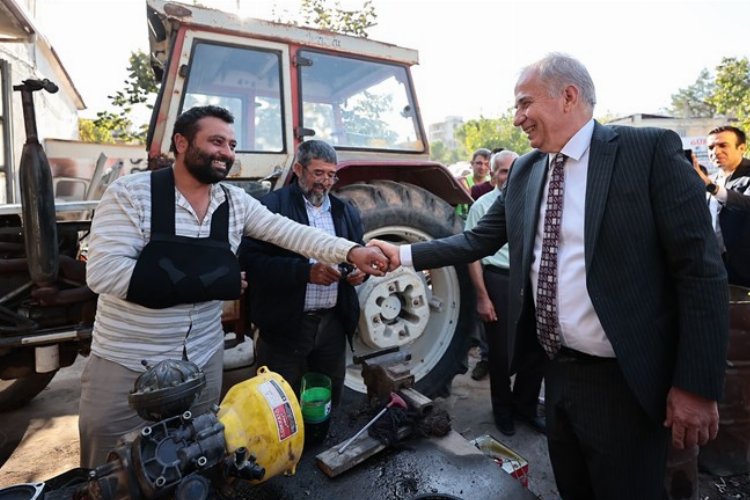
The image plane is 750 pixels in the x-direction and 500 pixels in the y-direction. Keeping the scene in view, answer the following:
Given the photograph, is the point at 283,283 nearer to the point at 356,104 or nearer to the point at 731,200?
the point at 356,104

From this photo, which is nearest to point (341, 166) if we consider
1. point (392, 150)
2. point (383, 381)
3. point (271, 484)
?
point (392, 150)

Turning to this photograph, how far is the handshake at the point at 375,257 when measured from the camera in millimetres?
2174

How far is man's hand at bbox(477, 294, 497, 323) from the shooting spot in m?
3.16

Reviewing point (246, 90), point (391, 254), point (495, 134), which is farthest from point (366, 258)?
point (495, 134)

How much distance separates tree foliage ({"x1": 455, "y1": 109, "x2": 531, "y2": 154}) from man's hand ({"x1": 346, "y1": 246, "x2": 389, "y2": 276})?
95.5 ft

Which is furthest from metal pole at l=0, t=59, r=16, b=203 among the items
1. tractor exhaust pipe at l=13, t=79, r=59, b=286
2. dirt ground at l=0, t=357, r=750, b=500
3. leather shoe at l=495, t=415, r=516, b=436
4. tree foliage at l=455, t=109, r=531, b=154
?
tree foliage at l=455, t=109, r=531, b=154

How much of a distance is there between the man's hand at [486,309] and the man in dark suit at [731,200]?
1.72 m

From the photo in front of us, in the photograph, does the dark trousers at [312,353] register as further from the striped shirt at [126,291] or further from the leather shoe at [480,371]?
the leather shoe at [480,371]

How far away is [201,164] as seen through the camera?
5.90 feet

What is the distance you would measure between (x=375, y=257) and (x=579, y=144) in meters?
1.02

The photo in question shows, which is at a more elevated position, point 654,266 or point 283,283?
point 654,266

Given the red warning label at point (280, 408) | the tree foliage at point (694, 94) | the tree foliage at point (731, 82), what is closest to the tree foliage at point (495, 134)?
the tree foliage at point (731, 82)

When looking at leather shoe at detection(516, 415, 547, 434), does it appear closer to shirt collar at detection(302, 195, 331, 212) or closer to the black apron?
shirt collar at detection(302, 195, 331, 212)

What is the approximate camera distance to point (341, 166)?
3.02 metres
